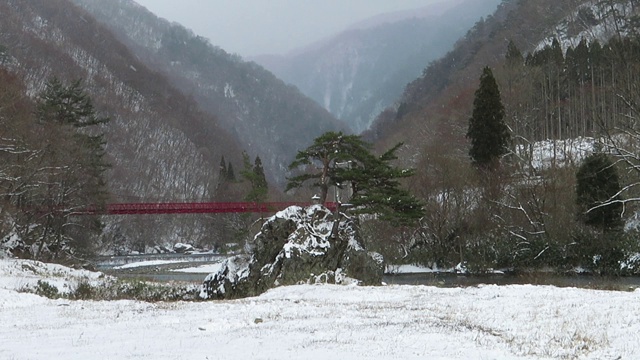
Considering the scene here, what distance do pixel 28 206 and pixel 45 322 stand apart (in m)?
27.0

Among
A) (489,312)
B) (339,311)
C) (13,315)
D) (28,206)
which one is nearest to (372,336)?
(339,311)

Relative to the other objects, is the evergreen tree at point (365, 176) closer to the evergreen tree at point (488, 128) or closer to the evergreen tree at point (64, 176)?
the evergreen tree at point (64, 176)

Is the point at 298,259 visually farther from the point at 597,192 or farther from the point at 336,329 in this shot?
the point at 597,192

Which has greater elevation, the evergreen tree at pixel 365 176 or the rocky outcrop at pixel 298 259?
the evergreen tree at pixel 365 176

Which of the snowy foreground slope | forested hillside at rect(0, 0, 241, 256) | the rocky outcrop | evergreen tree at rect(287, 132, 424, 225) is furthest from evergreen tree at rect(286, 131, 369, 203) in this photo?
forested hillside at rect(0, 0, 241, 256)

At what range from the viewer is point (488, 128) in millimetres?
43344

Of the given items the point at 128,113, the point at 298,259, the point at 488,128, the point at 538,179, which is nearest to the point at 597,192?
the point at 538,179

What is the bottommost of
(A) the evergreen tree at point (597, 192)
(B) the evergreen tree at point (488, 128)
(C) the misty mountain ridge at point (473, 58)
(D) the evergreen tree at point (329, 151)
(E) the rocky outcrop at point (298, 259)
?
(E) the rocky outcrop at point (298, 259)

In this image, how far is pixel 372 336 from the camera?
922 centimetres

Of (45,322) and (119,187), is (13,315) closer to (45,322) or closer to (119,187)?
(45,322)

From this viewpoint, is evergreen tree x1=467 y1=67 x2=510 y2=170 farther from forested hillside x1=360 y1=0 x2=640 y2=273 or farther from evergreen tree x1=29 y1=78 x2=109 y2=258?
evergreen tree x1=29 y1=78 x2=109 y2=258

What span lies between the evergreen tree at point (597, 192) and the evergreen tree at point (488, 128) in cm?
841

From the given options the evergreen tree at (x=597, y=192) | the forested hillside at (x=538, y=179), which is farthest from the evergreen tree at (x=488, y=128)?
the evergreen tree at (x=597, y=192)

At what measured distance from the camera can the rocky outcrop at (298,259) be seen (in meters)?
23.0
